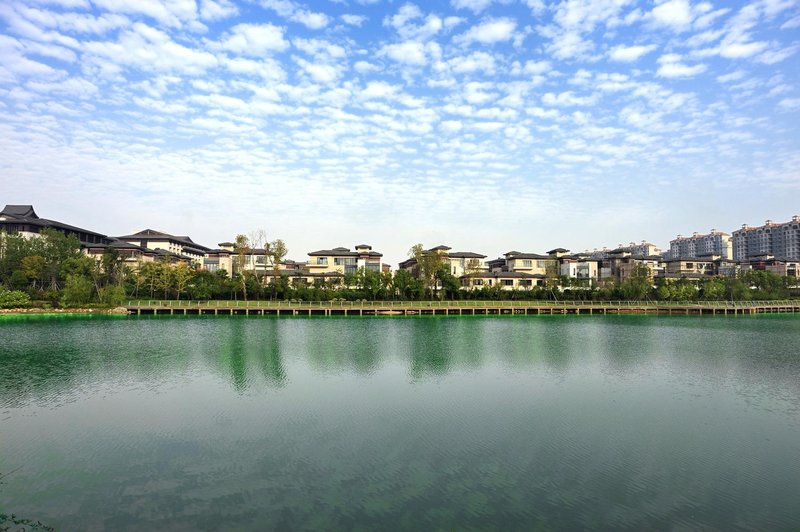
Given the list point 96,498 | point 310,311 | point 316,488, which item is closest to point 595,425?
point 316,488

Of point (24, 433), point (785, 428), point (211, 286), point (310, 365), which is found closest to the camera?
point (24, 433)

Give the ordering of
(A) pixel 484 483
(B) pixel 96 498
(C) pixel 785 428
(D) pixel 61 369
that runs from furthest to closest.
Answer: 1. (D) pixel 61 369
2. (C) pixel 785 428
3. (A) pixel 484 483
4. (B) pixel 96 498

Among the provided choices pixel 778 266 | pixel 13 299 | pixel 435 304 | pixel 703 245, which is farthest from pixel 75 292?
pixel 703 245

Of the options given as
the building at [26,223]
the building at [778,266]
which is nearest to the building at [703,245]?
the building at [778,266]

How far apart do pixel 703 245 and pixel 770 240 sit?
15.7 meters

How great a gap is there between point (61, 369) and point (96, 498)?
47.8 feet

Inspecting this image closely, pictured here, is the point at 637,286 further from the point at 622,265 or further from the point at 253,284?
the point at 253,284

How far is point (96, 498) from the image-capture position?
897cm

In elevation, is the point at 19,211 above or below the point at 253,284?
above

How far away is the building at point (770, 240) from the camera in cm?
12325

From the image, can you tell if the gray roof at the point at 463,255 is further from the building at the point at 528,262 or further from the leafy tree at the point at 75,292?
the leafy tree at the point at 75,292

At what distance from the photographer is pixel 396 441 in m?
12.2

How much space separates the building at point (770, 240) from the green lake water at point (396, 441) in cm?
12487

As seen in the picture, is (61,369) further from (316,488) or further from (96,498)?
(316,488)
